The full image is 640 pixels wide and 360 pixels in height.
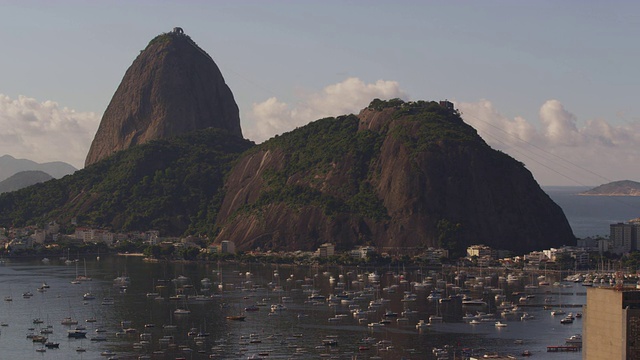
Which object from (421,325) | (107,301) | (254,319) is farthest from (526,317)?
(107,301)

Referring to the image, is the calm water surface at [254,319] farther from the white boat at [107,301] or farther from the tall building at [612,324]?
the tall building at [612,324]

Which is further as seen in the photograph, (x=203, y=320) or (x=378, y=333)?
(x=203, y=320)

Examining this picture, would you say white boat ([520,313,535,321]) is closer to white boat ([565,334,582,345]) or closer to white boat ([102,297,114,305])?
white boat ([565,334,582,345])

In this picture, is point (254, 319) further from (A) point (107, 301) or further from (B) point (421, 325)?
(A) point (107, 301)

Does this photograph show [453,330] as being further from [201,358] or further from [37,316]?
[37,316]

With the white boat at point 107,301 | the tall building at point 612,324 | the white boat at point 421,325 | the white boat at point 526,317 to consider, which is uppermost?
the tall building at point 612,324

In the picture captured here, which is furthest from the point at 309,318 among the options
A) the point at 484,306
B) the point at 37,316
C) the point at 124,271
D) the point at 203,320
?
the point at 124,271

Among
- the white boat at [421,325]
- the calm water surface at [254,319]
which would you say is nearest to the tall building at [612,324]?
the calm water surface at [254,319]
